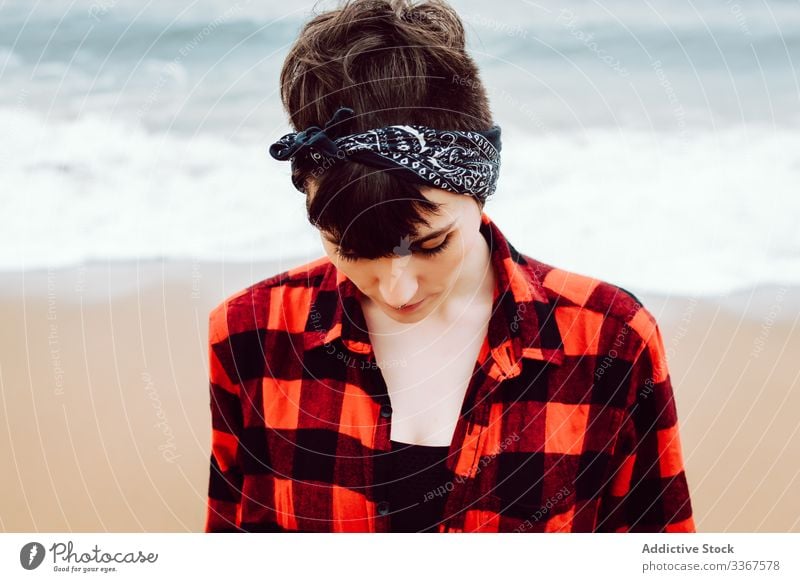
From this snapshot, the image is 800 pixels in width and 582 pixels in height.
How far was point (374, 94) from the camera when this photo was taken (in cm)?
79

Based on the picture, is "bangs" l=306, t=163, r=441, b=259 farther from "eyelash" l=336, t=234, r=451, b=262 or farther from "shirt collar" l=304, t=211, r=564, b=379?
"shirt collar" l=304, t=211, r=564, b=379

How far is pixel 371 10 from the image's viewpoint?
0.82 m

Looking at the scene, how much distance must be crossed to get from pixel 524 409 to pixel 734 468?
0.40 meters

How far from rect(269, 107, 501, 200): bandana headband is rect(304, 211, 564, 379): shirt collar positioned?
6.4 inches

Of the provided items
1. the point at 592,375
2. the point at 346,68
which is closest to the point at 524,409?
the point at 592,375

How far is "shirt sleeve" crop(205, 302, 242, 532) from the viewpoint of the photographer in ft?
3.39

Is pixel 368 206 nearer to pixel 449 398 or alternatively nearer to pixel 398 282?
pixel 398 282

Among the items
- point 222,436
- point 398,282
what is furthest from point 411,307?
point 222,436

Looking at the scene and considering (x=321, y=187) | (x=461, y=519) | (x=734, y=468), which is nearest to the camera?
(x=321, y=187)

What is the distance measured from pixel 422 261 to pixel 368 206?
94 mm

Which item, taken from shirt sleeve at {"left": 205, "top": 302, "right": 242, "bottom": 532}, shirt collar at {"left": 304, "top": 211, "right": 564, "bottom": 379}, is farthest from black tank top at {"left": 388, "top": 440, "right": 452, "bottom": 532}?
shirt sleeve at {"left": 205, "top": 302, "right": 242, "bottom": 532}

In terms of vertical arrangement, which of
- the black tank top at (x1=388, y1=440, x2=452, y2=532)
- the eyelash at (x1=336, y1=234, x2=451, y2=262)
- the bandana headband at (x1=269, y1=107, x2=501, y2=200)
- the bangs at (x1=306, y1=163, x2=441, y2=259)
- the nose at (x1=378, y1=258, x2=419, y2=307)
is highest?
the bandana headband at (x1=269, y1=107, x2=501, y2=200)
